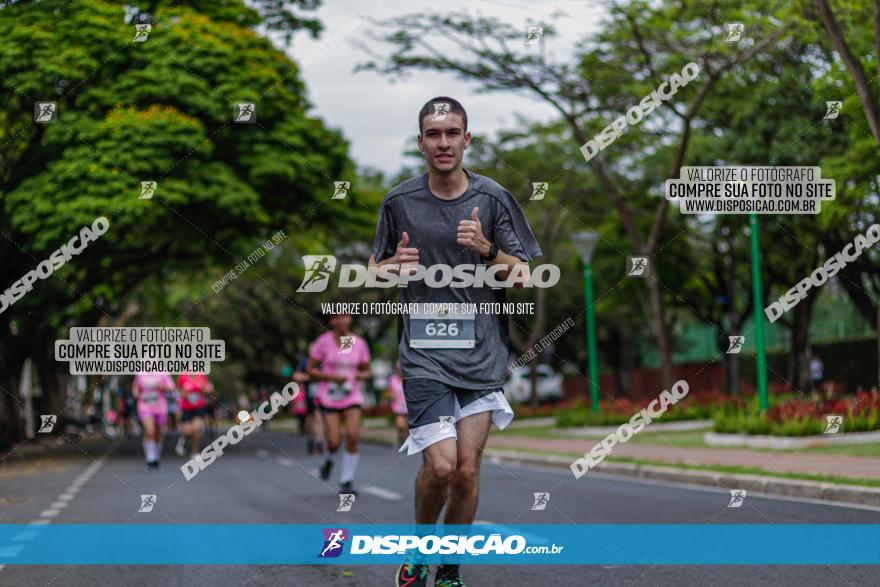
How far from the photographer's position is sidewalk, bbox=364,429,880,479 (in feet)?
41.6

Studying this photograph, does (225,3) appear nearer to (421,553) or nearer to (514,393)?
(421,553)

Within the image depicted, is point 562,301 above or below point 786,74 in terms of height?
below

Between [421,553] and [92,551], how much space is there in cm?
410

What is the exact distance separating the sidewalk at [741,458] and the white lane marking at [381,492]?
11.7 feet

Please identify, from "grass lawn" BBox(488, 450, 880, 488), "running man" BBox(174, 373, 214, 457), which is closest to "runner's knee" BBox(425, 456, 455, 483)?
"grass lawn" BBox(488, 450, 880, 488)

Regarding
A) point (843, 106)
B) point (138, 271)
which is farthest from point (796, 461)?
point (138, 271)

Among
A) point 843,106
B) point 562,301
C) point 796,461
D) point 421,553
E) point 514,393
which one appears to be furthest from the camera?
point 514,393

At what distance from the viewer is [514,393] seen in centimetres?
5353

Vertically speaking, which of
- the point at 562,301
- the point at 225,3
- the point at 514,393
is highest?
the point at 225,3

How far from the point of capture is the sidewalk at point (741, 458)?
1267 cm

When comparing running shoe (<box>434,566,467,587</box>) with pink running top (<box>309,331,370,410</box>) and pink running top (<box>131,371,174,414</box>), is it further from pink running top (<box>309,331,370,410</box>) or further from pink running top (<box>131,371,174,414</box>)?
pink running top (<box>131,371,174,414</box>)

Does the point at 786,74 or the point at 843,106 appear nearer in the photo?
the point at 843,106

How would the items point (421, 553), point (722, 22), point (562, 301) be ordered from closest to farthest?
point (421, 553), point (722, 22), point (562, 301)

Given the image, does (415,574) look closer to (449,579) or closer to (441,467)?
(449,579)
